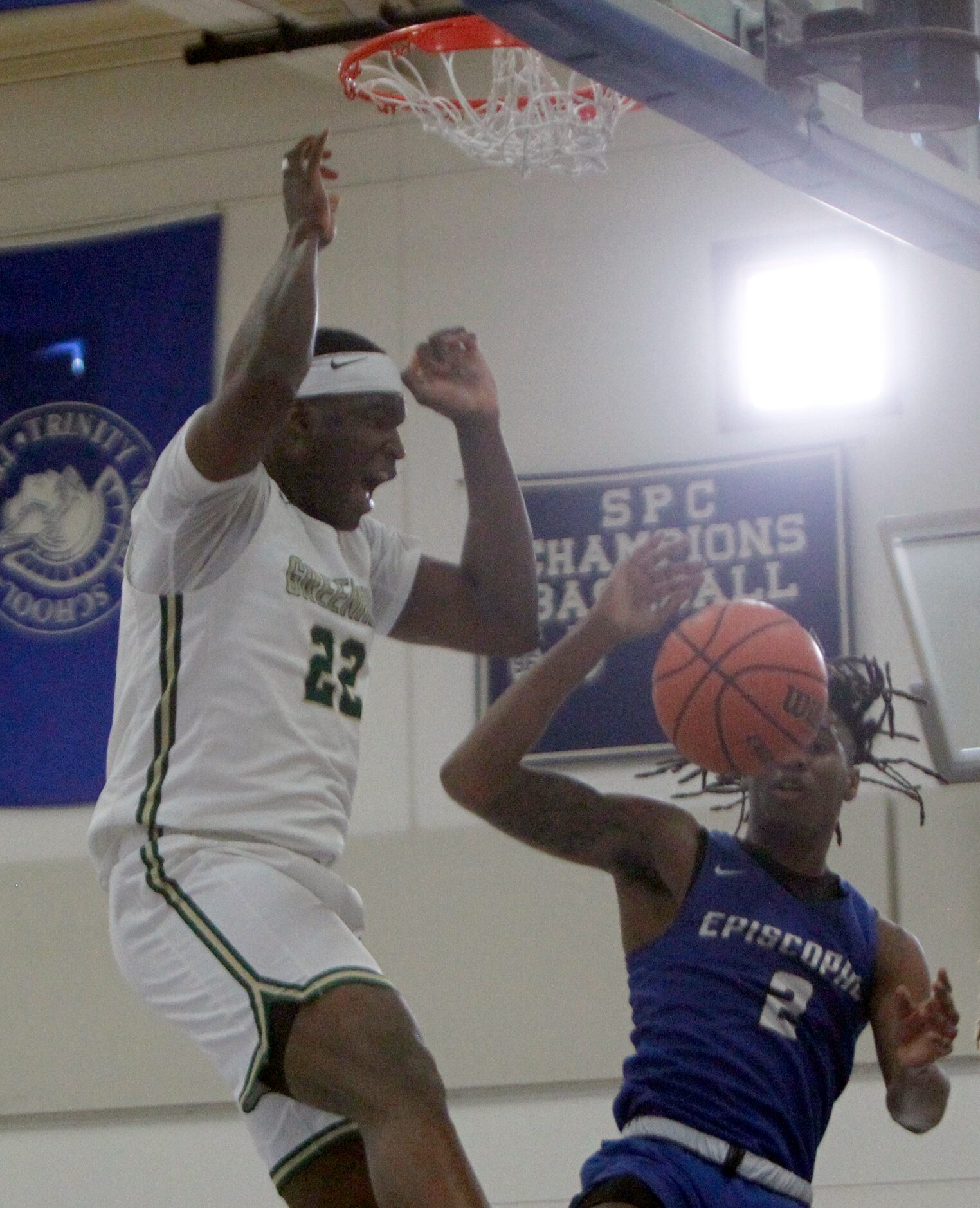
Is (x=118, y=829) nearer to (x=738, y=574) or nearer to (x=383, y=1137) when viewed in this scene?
(x=383, y=1137)

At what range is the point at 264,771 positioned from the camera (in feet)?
9.59

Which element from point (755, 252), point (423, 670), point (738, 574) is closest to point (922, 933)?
point (738, 574)

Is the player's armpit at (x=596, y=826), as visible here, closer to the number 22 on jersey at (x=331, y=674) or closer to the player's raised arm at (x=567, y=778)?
the player's raised arm at (x=567, y=778)

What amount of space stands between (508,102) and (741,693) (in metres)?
2.89

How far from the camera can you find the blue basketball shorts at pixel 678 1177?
3.04 m

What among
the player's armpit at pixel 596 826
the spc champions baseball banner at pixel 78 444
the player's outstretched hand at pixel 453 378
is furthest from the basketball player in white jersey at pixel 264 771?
the spc champions baseball banner at pixel 78 444

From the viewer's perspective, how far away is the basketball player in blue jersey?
3127 millimetres

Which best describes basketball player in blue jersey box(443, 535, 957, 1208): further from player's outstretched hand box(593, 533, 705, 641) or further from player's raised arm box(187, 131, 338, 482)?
player's raised arm box(187, 131, 338, 482)

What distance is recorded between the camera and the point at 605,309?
710 centimetres

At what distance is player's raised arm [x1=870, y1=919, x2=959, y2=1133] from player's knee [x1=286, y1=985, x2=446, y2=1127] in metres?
0.95

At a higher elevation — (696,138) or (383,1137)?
(696,138)

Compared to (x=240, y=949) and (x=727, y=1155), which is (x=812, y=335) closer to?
(x=727, y=1155)

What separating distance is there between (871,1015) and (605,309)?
4.19 m

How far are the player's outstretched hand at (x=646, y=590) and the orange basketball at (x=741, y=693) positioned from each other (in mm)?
259
